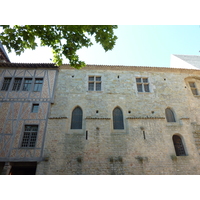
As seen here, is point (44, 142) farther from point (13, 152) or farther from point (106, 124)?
point (106, 124)

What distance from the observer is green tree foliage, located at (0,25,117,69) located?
5941 millimetres

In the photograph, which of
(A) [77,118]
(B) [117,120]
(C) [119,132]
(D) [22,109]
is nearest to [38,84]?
(D) [22,109]

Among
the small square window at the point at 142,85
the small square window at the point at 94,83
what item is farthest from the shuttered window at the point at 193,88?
the small square window at the point at 94,83

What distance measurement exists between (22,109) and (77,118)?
3.93 m

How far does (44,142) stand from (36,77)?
5.34m

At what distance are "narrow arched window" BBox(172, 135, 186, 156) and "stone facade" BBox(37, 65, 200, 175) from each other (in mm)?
238

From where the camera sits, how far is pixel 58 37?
627 cm

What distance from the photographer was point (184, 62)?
15.8 meters

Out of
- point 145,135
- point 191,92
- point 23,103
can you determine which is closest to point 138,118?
point 145,135

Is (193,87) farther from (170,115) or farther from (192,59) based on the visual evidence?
(192,59)

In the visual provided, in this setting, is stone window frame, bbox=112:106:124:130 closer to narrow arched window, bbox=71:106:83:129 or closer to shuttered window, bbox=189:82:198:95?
narrow arched window, bbox=71:106:83:129

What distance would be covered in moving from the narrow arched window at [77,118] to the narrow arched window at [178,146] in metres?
6.93

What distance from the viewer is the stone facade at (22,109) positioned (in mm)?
8391

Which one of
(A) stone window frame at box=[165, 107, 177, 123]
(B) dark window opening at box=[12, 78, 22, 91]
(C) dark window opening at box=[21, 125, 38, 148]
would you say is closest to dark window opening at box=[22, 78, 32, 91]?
(B) dark window opening at box=[12, 78, 22, 91]
